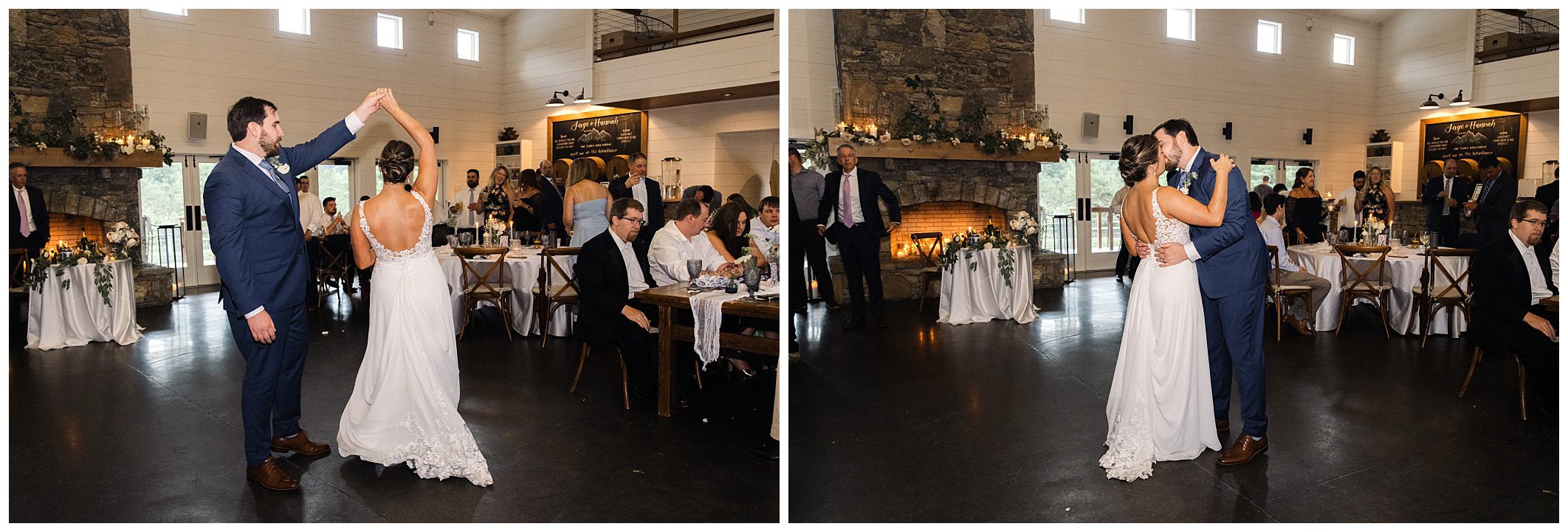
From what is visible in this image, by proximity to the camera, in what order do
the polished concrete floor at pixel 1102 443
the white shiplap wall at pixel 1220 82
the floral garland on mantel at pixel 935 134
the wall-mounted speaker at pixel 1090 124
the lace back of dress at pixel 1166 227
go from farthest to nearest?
the wall-mounted speaker at pixel 1090 124, the white shiplap wall at pixel 1220 82, the floral garland on mantel at pixel 935 134, the lace back of dress at pixel 1166 227, the polished concrete floor at pixel 1102 443

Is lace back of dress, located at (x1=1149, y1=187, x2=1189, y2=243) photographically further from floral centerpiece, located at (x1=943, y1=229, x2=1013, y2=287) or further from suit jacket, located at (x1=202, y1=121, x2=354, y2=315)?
floral centerpiece, located at (x1=943, y1=229, x2=1013, y2=287)

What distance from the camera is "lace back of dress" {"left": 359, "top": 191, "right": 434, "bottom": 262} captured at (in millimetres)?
3314

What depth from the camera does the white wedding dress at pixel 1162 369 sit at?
3.33m

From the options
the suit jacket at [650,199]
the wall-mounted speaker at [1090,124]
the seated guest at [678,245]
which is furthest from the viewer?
the wall-mounted speaker at [1090,124]

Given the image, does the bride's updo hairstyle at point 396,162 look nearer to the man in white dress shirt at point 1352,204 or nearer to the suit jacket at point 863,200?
the suit jacket at point 863,200

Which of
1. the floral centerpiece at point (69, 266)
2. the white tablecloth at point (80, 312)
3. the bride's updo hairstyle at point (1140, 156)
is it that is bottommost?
the white tablecloth at point (80, 312)

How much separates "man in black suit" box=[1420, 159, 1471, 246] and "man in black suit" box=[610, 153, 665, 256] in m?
8.04

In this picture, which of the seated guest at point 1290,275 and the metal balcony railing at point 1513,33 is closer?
the seated guest at point 1290,275

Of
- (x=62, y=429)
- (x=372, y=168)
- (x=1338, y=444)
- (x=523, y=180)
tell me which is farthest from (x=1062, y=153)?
(x=62, y=429)

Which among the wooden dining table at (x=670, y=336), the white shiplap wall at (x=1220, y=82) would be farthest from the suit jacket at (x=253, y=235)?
the white shiplap wall at (x=1220, y=82)

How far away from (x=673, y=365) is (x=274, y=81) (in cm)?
932

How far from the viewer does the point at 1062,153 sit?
10.8 meters

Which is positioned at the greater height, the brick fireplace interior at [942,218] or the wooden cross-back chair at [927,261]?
the brick fireplace interior at [942,218]

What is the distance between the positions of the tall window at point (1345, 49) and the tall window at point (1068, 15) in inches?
171
